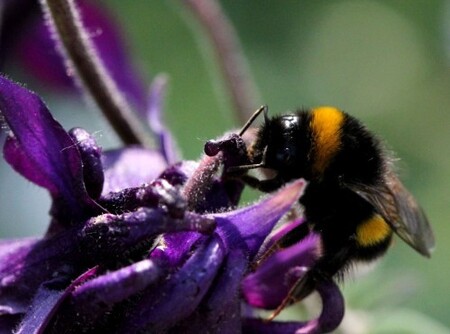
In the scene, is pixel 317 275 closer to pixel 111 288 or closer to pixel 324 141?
pixel 324 141

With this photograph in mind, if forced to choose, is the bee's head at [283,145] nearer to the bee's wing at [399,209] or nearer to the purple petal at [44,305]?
the bee's wing at [399,209]

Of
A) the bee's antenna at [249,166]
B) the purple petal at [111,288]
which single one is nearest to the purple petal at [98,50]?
the bee's antenna at [249,166]

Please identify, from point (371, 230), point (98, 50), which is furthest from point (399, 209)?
point (98, 50)

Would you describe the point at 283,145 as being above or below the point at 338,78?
above

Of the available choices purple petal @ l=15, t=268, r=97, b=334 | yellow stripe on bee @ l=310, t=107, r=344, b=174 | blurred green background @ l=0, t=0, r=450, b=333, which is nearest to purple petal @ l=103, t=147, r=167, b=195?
purple petal @ l=15, t=268, r=97, b=334

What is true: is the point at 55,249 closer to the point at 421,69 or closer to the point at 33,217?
the point at 33,217

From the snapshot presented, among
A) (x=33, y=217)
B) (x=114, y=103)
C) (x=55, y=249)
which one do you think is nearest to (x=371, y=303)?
(x=114, y=103)
